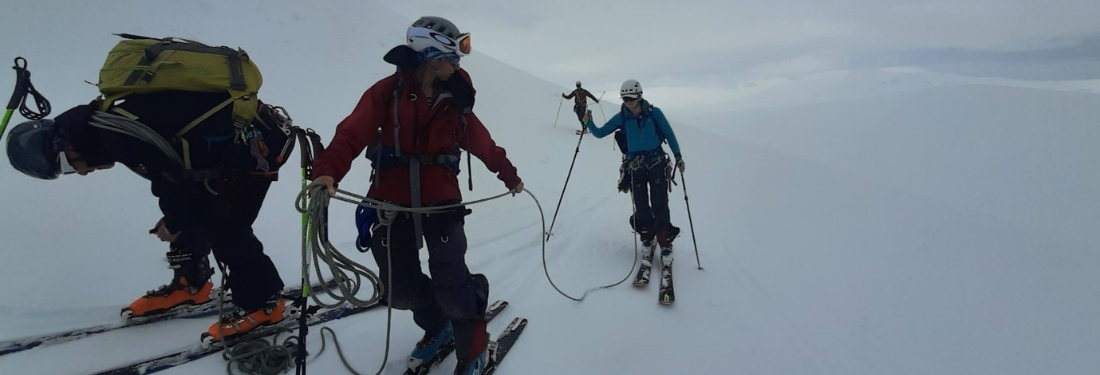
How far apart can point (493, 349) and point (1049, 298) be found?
250 inches

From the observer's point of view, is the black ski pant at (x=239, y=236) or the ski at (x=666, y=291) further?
the ski at (x=666, y=291)

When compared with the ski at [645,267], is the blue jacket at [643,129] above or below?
above

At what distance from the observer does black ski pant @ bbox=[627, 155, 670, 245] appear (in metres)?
5.77

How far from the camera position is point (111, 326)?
10.9 feet

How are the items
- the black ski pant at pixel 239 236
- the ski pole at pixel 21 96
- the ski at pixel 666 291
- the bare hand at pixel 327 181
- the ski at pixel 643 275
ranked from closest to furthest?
1. the bare hand at pixel 327 181
2. the ski pole at pixel 21 96
3. the black ski pant at pixel 239 236
4. the ski at pixel 666 291
5. the ski at pixel 643 275

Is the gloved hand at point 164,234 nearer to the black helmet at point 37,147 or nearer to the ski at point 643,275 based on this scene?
the black helmet at point 37,147

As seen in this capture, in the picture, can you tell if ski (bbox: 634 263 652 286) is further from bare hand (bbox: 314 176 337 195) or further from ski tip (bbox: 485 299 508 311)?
bare hand (bbox: 314 176 337 195)

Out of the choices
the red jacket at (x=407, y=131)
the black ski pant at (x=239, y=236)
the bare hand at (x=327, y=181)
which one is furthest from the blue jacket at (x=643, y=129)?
the bare hand at (x=327, y=181)

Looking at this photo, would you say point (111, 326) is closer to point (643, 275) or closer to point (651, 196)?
point (643, 275)

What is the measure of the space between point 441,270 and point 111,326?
7.91 feet

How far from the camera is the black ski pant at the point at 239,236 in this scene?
3.12 m

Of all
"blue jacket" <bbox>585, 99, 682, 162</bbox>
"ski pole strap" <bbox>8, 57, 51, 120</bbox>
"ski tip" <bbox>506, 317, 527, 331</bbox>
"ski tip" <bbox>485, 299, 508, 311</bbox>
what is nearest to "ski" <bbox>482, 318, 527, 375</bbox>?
"ski tip" <bbox>506, 317, 527, 331</bbox>

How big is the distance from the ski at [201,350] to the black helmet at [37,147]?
1.20 m

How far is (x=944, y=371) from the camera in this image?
382 cm
